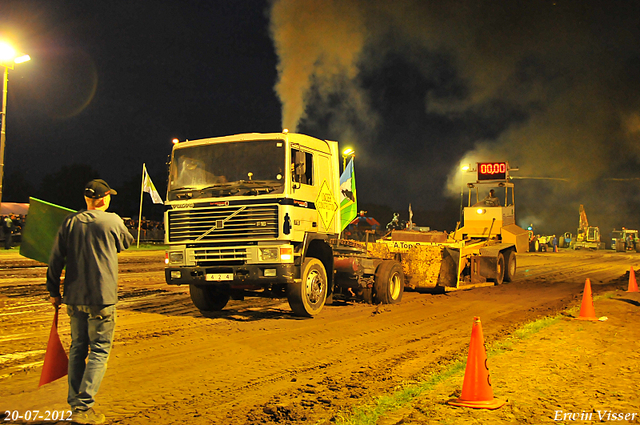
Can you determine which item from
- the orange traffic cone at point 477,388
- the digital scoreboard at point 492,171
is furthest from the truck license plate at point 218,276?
the digital scoreboard at point 492,171

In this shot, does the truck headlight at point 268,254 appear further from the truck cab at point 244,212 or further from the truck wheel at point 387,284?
the truck wheel at point 387,284

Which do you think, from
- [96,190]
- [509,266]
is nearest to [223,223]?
[96,190]

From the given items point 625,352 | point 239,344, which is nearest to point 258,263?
point 239,344

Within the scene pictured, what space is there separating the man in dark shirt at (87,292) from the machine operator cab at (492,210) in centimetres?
1567

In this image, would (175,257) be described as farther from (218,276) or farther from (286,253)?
(286,253)

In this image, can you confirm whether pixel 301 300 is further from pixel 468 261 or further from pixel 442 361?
pixel 468 261

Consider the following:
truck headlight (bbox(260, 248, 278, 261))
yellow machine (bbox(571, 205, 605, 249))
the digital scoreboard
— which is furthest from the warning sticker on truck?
yellow machine (bbox(571, 205, 605, 249))

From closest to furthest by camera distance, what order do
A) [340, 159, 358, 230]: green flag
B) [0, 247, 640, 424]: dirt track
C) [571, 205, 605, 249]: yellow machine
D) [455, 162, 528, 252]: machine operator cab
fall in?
[0, 247, 640, 424]: dirt track < [340, 159, 358, 230]: green flag < [455, 162, 528, 252]: machine operator cab < [571, 205, 605, 249]: yellow machine

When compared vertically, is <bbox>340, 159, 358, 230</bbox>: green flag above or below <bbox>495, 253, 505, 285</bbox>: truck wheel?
Result: above

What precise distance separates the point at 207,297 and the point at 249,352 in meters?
3.60

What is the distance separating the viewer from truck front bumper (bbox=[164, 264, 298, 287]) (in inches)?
340

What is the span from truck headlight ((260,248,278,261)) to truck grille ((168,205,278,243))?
0.21 metres

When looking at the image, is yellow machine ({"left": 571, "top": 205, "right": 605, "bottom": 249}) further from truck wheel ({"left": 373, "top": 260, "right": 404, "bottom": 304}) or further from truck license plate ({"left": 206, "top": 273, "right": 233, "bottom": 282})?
truck license plate ({"left": 206, "top": 273, "right": 233, "bottom": 282})

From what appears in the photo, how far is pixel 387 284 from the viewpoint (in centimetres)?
1145
